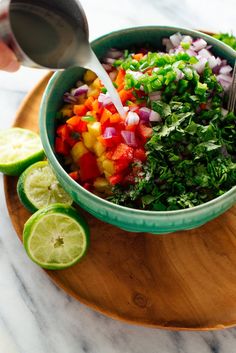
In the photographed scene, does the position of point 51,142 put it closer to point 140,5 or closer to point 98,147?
point 98,147

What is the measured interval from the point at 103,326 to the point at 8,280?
1.41 feet

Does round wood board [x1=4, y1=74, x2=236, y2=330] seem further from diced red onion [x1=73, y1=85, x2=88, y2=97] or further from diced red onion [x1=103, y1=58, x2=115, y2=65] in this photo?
diced red onion [x1=103, y1=58, x2=115, y2=65]

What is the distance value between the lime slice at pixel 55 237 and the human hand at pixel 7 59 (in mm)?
533

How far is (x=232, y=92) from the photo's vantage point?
6.56 feet

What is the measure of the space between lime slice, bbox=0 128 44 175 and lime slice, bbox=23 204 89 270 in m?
0.27

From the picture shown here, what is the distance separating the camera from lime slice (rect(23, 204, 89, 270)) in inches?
76.4

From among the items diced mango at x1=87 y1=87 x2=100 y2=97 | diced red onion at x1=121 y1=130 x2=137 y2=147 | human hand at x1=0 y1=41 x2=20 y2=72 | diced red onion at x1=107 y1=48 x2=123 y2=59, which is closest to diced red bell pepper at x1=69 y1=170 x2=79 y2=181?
diced red onion at x1=121 y1=130 x2=137 y2=147

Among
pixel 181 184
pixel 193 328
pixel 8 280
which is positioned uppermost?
pixel 181 184

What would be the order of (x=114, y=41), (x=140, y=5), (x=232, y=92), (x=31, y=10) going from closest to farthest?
(x=31, y=10), (x=232, y=92), (x=114, y=41), (x=140, y=5)

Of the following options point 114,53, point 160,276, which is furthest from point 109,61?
point 160,276

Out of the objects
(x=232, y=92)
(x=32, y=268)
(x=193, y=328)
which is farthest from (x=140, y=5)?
(x=193, y=328)

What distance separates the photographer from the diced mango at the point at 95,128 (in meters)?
1.94

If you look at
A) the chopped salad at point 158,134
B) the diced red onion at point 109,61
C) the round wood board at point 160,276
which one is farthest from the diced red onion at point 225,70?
the round wood board at point 160,276

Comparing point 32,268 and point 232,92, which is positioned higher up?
point 232,92
